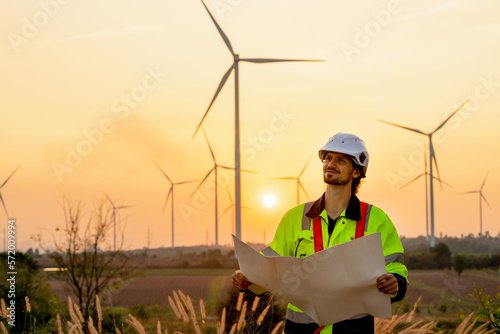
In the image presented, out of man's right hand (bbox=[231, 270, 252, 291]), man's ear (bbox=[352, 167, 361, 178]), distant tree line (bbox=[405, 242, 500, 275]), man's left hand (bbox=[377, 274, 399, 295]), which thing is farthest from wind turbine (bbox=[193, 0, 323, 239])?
distant tree line (bbox=[405, 242, 500, 275])

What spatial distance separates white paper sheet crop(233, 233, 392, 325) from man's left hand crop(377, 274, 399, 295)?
4 centimetres

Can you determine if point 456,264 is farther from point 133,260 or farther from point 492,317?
point 492,317

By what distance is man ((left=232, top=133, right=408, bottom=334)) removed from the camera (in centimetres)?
614

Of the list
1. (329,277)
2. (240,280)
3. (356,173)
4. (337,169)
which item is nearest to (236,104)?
(356,173)

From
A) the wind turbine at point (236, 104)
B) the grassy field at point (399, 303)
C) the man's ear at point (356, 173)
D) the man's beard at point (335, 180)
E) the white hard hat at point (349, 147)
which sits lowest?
the grassy field at point (399, 303)

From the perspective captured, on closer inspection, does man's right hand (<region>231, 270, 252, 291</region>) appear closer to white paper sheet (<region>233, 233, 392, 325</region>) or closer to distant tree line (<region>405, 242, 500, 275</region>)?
white paper sheet (<region>233, 233, 392, 325</region>)

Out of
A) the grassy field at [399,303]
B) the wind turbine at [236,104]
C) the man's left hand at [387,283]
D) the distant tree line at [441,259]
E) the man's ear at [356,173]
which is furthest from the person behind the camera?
the distant tree line at [441,259]

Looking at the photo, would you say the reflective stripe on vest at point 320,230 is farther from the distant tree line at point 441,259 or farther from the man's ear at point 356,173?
the distant tree line at point 441,259

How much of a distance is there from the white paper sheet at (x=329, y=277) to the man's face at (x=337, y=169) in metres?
1.10

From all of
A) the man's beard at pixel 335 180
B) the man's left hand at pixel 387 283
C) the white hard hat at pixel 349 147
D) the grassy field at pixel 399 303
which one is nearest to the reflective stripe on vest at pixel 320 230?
the man's beard at pixel 335 180

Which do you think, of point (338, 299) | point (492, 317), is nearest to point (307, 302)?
point (338, 299)

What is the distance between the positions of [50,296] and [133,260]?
112 inches

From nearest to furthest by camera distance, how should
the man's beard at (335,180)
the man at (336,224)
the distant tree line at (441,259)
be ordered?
the man at (336,224)
the man's beard at (335,180)
the distant tree line at (441,259)

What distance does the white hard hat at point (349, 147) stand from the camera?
6457 mm
